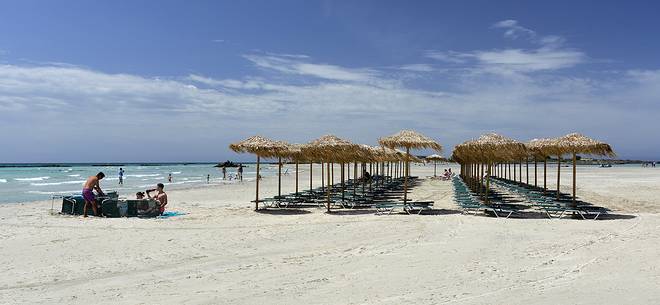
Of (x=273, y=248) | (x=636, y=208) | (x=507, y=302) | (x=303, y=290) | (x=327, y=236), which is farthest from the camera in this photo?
(x=636, y=208)

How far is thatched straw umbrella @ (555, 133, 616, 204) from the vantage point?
1102 centimetres

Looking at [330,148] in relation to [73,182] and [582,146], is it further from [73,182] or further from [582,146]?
[73,182]

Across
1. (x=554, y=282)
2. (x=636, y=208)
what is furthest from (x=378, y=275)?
(x=636, y=208)

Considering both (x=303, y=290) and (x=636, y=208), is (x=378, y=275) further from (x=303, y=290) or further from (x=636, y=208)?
(x=636, y=208)

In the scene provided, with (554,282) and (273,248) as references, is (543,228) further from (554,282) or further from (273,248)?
(273,248)

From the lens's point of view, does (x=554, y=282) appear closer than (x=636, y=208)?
Yes

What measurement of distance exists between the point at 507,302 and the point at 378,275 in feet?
4.90

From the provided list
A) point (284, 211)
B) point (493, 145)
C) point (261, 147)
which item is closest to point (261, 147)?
point (261, 147)

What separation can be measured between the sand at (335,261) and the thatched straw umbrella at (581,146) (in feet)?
5.24

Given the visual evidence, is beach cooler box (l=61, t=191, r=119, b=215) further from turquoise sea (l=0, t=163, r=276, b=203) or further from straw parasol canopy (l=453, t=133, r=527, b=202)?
straw parasol canopy (l=453, t=133, r=527, b=202)

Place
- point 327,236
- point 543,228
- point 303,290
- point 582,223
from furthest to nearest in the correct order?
1. point 582,223
2. point 543,228
3. point 327,236
4. point 303,290

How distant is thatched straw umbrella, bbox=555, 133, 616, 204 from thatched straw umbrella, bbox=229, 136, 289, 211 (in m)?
6.53

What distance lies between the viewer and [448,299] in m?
4.63

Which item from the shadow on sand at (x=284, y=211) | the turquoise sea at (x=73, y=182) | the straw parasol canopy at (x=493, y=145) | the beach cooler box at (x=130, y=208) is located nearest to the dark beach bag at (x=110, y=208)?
the beach cooler box at (x=130, y=208)
